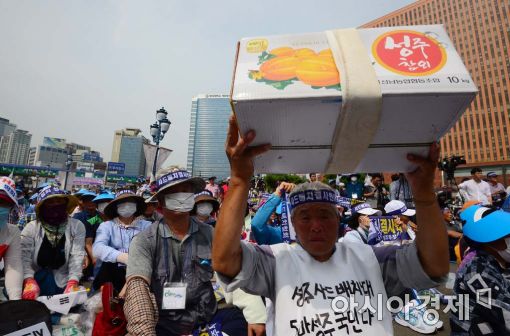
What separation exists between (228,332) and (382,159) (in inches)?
69.7

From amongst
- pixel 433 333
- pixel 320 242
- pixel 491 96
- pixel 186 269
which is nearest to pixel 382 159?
pixel 320 242

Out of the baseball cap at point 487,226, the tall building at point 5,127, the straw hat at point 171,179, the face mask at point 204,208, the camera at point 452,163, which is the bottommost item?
the baseball cap at point 487,226

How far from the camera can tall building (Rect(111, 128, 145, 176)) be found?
106m

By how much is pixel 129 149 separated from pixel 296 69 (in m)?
119

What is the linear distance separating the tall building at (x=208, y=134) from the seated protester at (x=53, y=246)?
3253 inches

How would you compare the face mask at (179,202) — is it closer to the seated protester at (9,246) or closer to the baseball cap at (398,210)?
the seated protester at (9,246)

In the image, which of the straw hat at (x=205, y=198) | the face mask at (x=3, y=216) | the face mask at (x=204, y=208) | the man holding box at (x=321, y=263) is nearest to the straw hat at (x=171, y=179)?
the man holding box at (x=321, y=263)

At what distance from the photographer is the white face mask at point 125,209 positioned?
4453 millimetres

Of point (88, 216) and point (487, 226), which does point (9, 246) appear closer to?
point (88, 216)

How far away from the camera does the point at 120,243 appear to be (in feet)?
13.5

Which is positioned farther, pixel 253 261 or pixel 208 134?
pixel 208 134

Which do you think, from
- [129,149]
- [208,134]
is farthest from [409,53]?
[129,149]

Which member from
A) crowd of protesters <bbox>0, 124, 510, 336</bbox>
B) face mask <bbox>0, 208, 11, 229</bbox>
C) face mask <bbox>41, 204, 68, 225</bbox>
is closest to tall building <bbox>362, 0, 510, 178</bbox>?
crowd of protesters <bbox>0, 124, 510, 336</bbox>

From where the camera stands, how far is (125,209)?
4.45 metres
